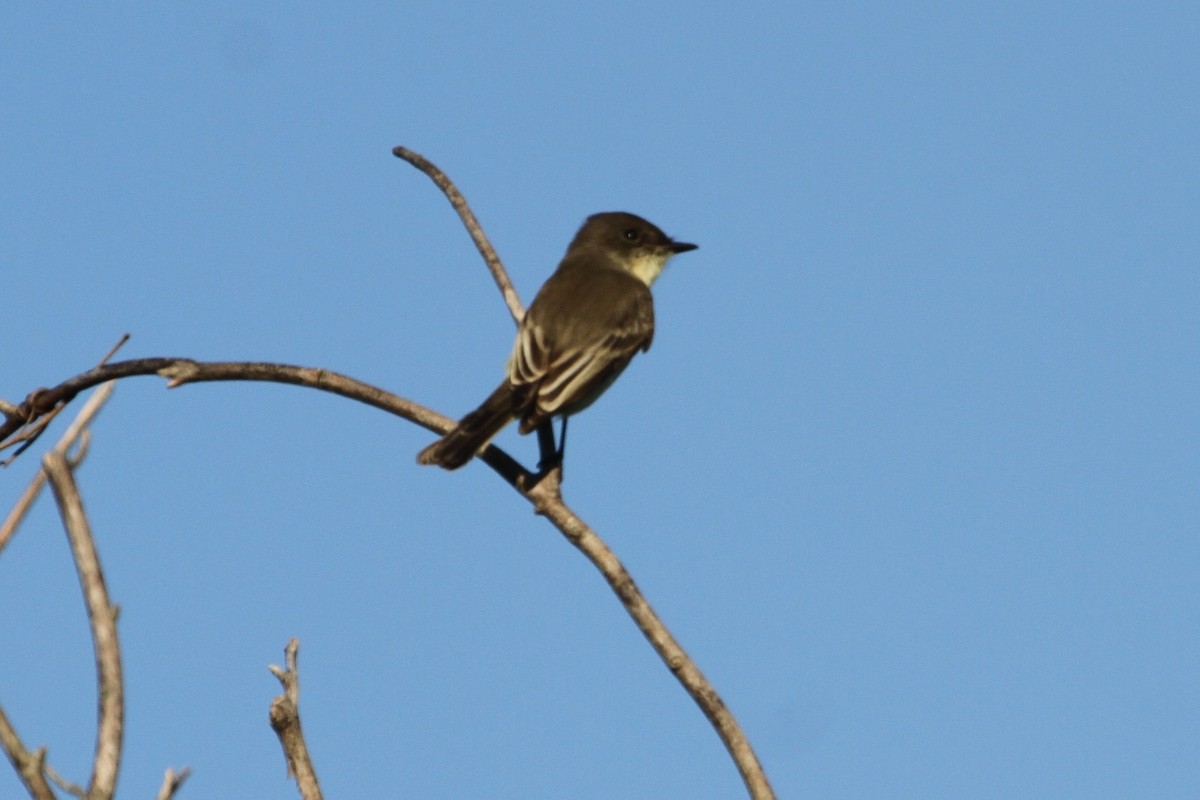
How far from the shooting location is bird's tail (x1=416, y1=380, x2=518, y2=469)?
19.7 feet

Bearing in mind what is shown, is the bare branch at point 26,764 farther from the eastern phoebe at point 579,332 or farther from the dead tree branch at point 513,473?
the eastern phoebe at point 579,332

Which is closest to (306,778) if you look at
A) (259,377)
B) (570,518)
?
(570,518)

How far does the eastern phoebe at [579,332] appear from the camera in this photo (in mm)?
6746

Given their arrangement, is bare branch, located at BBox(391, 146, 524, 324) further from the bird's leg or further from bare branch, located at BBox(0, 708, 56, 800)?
bare branch, located at BBox(0, 708, 56, 800)

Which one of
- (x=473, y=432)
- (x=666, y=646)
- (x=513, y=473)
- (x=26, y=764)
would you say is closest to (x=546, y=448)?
(x=473, y=432)

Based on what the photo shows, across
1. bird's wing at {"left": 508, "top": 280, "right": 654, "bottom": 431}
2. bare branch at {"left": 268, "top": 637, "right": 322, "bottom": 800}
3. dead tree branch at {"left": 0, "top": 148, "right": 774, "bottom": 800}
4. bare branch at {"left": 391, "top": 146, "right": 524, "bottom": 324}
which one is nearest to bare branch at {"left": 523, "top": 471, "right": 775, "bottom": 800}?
dead tree branch at {"left": 0, "top": 148, "right": 774, "bottom": 800}

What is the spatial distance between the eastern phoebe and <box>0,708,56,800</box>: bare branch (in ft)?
9.73

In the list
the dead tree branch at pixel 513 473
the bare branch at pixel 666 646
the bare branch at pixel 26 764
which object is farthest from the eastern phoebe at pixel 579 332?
the bare branch at pixel 26 764

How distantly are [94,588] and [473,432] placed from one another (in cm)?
345

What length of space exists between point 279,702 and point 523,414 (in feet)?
12.2

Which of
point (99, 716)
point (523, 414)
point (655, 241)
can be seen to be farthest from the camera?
point (655, 241)

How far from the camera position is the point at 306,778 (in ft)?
11.1

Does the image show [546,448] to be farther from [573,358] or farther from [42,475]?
[42,475]

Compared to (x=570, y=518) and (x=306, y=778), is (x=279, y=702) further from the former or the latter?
(x=570, y=518)
